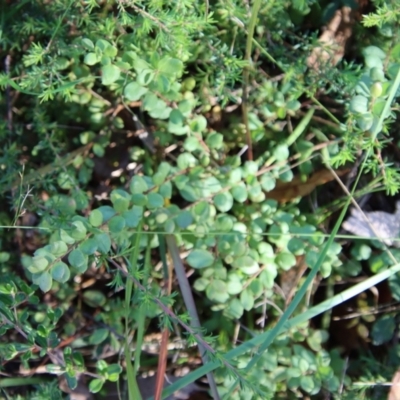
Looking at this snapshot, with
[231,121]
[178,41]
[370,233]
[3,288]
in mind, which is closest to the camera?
[3,288]

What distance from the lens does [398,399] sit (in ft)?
4.48

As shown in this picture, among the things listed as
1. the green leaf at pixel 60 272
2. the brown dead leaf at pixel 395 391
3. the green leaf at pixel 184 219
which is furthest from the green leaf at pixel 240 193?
the brown dead leaf at pixel 395 391

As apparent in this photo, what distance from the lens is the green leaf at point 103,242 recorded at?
3.39 ft

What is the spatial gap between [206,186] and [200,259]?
17cm

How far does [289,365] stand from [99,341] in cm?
48

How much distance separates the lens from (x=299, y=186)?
148 centimetres

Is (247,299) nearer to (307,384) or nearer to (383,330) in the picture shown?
(307,384)

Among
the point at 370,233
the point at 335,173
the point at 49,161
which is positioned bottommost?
the point at 49,161

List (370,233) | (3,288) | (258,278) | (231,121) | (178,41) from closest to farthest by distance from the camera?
(3,288)
(178,41)
(258,278)
(370,233)
(231,121)

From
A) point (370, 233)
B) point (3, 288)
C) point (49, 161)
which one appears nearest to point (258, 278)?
point (370, 233)

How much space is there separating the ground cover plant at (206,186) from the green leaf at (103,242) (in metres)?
0.03

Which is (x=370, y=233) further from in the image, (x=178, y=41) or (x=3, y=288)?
(x=3, y=288)

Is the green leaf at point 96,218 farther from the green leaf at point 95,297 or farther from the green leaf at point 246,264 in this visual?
the green leaf at point 95,297

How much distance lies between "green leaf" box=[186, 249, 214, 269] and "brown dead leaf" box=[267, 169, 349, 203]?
325 mm
